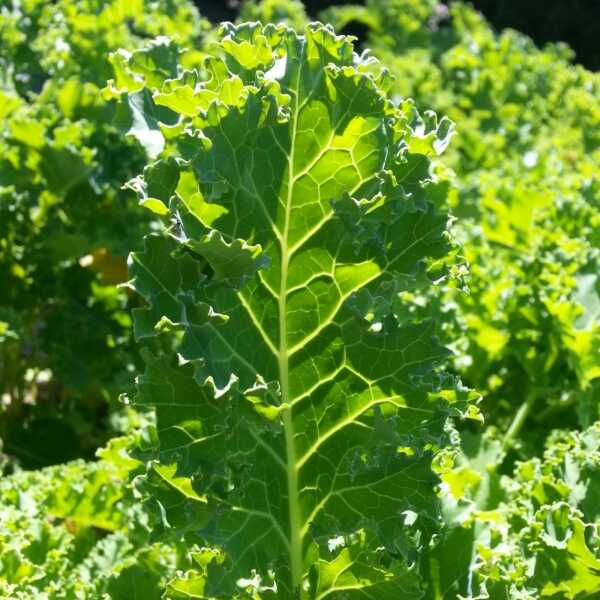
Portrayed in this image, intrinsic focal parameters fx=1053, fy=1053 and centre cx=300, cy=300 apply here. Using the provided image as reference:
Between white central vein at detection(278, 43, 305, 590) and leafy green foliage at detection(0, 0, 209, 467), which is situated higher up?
leafy green foliage at detection(0, 0, 209, 467)

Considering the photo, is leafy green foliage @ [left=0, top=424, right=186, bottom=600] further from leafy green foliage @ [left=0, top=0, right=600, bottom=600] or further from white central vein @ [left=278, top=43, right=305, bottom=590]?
white central vein @ [left=278, top=43, right=305, bottom=590]

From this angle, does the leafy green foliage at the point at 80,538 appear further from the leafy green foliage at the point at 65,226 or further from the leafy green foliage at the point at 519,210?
the leafy green foliage at the point at 519,210

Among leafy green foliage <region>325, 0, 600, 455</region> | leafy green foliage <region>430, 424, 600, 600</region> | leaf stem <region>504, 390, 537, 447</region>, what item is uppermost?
leafy green foliage <region>325, 0, 600, 455</region>

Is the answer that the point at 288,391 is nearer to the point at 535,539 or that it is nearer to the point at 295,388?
the point at 295,388

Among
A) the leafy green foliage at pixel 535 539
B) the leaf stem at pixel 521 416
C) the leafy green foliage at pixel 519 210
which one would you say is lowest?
the leafy green foliage at pixel 535 539

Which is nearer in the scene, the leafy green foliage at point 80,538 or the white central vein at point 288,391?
the white central vein at point 288,391

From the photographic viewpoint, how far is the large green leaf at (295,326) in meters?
1.69

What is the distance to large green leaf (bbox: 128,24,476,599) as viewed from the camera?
66.6 inches

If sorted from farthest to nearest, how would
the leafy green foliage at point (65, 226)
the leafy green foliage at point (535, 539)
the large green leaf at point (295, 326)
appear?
the leafy green foliage at point (65, 226) < the leafy green foliage at point (535, 539) < the large green leaf at point (295, 326)

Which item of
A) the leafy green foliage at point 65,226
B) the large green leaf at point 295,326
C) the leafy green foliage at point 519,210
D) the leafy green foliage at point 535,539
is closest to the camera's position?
the large green leaf at point 295,326

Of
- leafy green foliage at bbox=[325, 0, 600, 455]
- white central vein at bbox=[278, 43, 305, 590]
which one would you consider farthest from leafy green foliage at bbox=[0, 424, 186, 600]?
leafy green foliage at bbox=[325, 0, 600, 455]

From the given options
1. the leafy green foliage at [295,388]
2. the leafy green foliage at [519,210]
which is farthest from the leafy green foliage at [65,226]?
the leafy green foliage at [519,210]

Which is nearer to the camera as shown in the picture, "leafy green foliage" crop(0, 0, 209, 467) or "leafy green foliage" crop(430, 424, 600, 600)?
"leafy green foliage" crop(430, 424, 600, 600)

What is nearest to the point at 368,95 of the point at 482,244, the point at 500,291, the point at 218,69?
the point at 218,69
